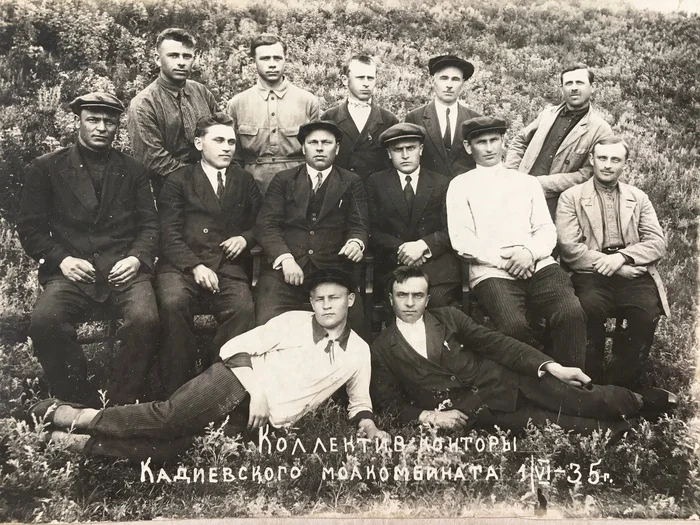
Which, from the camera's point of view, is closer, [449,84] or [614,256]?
[614,256]

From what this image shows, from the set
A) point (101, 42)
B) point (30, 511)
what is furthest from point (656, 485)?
point (101, 42)

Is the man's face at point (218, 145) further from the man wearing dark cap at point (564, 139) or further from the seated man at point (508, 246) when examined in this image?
the man wearing dark cap at point (564, 139)

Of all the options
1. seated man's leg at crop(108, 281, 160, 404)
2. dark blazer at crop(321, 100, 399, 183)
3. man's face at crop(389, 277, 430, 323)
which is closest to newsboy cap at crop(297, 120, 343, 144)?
dark blazer at crop(321, 100, 399, 183)

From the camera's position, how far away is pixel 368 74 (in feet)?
13.7

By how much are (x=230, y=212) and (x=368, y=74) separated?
49.7 inches

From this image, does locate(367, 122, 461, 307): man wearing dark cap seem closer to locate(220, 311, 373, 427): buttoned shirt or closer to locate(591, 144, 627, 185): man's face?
locate(220, 311, 373, 427): buttoned shirt

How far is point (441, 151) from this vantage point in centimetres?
416

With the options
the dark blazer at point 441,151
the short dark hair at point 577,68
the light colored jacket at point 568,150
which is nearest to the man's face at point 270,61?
the dark blazer at point 441,151

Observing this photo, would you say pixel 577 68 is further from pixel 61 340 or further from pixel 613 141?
pixel 61 340

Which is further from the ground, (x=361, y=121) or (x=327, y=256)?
(x=361, y=121)

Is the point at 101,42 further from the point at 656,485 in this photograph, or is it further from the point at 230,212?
the point at 656,485

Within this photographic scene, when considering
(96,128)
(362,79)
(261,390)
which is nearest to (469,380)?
(261,390)

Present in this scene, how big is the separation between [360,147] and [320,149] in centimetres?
32

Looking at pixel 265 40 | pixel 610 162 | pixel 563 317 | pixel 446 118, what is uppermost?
pixel 265 40
